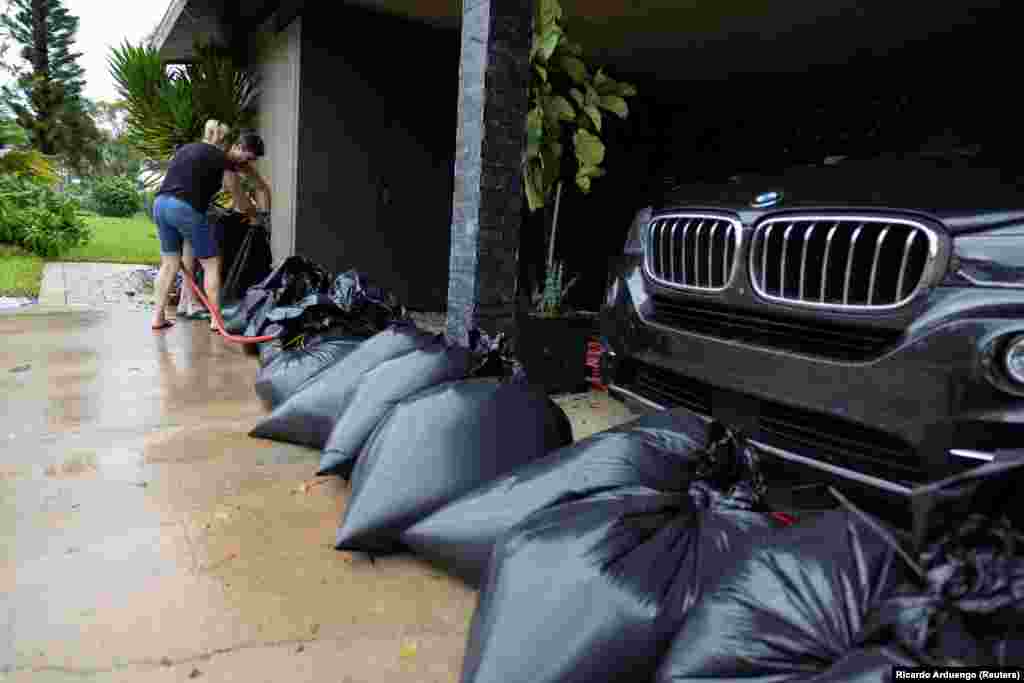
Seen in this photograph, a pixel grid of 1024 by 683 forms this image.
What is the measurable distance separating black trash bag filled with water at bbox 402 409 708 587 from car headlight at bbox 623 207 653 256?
3.68ft

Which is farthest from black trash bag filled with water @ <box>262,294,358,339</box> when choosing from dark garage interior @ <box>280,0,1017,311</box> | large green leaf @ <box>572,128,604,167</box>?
dark garage interior @ <box>280,0,1017,311</box>

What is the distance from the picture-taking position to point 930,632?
853 millimetres

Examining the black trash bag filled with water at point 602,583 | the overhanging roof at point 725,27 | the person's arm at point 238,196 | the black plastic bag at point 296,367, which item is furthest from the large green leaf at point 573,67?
the person's arm at point 238,196

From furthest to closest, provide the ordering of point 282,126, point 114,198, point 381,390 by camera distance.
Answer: point 114,198 → point 282,126 → point 381,390

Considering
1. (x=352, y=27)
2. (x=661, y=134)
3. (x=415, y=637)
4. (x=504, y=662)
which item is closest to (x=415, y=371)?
(x=415, y=637)

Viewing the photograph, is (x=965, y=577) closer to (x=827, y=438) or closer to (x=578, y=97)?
(x=827, y=438)

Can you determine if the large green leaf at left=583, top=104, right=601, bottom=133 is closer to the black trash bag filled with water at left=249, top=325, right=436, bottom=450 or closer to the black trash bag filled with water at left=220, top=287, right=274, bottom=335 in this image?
the black trash bag filled with water at left=249, top=325, right=436, bottom=450

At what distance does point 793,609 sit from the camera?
1.05m

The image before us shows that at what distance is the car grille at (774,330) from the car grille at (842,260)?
0.07 m

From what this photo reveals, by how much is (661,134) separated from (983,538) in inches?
297

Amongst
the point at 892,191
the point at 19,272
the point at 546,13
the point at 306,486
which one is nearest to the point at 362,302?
the point at 306,486

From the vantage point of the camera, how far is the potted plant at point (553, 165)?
12.4 ft

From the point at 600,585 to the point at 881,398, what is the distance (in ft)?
3.02

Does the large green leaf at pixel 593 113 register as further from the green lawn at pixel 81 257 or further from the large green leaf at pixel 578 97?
the green lawn at pixel 81 257
